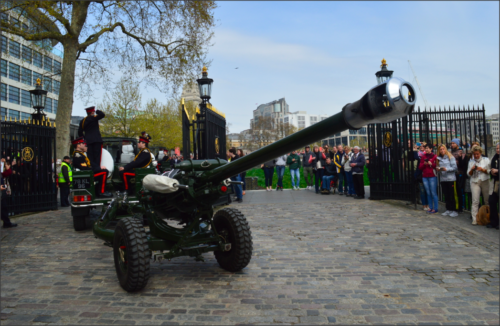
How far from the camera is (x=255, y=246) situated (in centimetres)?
682

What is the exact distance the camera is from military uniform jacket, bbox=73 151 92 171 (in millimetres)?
8930

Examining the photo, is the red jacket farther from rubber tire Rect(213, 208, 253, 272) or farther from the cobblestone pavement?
rubber tire Rect(213, 208, 253, 272)

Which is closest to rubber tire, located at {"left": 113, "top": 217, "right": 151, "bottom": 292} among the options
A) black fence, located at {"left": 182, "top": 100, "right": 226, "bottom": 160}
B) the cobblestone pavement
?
the cobblestone pavement

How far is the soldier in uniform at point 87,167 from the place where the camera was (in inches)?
346

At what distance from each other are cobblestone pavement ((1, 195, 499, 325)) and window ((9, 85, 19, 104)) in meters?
52.6

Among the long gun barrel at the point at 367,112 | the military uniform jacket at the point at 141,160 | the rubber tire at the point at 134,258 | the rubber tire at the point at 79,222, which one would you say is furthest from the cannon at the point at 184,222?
the rubber tire at the point at 79,222

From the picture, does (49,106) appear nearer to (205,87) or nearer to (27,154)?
(27,154)

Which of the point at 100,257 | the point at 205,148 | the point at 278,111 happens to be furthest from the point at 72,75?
the point at 278,111

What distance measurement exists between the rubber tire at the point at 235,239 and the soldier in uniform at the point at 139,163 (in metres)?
3.74

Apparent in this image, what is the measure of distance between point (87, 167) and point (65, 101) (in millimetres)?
8618

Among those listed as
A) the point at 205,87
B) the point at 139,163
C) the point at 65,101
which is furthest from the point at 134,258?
the point at 65,101

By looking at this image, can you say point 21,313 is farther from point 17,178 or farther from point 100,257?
point 17,178

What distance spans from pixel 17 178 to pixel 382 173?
35.8 feet

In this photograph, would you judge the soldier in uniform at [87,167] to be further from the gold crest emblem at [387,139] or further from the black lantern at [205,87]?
the gold crest emblem at [387,139]
